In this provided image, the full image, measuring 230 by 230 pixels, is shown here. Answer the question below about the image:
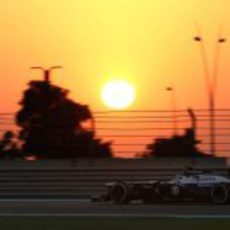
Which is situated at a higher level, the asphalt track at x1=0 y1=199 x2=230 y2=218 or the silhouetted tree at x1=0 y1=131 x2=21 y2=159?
the silhouetted tree at x1=0 y1=131 x2=21 y2=159

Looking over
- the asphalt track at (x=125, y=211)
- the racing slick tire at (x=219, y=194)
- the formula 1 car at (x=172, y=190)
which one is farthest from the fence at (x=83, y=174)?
the asphalt track at (x=125, y=211)

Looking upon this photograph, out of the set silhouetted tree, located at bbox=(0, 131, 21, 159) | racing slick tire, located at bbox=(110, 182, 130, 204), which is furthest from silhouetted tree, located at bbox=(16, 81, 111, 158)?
racing slick tire, located at bbox=(110, 182, 130, 204)

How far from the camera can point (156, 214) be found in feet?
60.6

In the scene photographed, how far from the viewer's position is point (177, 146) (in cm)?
2809

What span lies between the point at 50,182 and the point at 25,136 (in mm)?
3146

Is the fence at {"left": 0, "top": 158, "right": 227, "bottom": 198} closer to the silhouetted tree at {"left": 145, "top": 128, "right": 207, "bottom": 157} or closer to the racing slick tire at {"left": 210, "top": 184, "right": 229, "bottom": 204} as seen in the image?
the silhouetted tree at {"left": 145, "top": 128, "right": 207, "bottom": 157}

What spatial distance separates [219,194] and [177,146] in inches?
212

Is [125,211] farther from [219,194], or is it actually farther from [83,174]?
[83,174]

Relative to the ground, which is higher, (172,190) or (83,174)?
(83,174)

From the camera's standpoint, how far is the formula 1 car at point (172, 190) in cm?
2305

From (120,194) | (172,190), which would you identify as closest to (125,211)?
(120,194)

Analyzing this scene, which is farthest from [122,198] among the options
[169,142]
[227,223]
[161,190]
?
[227,223]

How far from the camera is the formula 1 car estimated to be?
75.6 feet

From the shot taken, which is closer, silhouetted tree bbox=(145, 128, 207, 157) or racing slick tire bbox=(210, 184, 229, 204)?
racing slick tire bbox=(210, 184, 229, 204)
